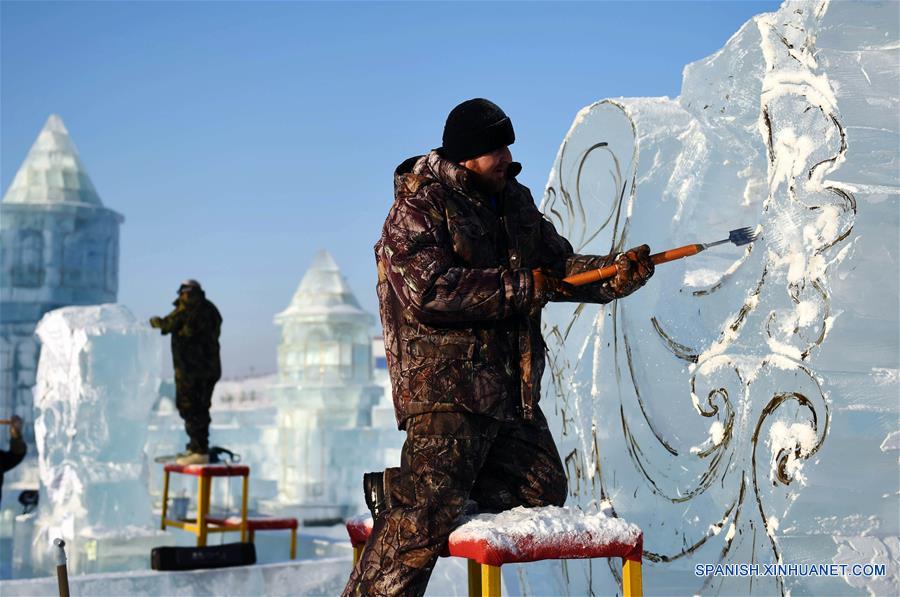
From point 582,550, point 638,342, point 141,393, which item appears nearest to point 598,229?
point 638,342

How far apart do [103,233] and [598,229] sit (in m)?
12.6

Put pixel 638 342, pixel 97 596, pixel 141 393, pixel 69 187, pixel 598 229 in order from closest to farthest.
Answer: pixel 638 342, pixel 598 229, pixel 97 596, pixel 141 393, pixel 69 187

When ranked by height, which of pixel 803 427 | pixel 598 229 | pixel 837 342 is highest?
pixel 598 229

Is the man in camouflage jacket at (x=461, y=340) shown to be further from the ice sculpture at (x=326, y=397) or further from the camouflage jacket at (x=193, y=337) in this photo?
the ice sculpture at (x=326, y=397)

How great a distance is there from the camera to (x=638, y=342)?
3430 mm

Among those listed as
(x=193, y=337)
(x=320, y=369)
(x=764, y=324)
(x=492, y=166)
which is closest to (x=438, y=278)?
(x=492, y=166)

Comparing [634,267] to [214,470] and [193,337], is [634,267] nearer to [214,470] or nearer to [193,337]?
[214,470]

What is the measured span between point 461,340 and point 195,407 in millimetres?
5222

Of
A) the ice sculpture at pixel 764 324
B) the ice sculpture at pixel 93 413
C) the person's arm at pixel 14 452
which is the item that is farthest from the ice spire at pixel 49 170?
the ice sculpture at pixel 764 324

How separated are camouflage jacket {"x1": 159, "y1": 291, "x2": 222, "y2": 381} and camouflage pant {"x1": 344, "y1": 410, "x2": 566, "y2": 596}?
510 centimetres

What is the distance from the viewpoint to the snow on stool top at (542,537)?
210cm

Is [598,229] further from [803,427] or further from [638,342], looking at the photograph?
[803,427]

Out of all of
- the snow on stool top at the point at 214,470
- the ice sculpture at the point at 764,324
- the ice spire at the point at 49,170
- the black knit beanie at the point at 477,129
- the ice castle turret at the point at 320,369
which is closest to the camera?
the black knit beanie at the point at 477,129

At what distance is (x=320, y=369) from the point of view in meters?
12.9
